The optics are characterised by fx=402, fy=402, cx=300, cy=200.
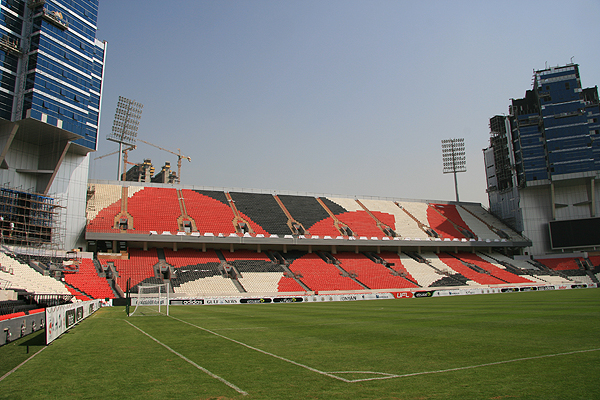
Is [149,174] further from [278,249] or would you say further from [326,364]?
[326,364]

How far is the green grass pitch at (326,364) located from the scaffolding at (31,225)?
101 ft

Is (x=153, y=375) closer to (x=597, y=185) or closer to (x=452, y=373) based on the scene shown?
(x=452, y=373)

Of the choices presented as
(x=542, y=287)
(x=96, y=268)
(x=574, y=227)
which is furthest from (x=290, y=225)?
(x=574, y=227)

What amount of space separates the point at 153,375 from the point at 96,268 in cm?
4073

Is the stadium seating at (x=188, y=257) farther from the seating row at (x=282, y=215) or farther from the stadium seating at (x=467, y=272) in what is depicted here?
the stadium seating at (x=467, y=272)

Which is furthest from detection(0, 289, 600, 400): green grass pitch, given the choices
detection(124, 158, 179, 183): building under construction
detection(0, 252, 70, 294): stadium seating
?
detection(124, 158, 179, 183): building under construction

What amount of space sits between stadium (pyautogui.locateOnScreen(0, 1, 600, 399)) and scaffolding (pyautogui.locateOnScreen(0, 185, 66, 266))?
0.21 m

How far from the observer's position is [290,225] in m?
59.7

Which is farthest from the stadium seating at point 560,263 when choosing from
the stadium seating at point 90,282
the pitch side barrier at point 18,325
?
the pitch side barrier at point 18,325

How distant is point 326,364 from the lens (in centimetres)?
929

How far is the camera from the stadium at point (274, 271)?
8.56 m

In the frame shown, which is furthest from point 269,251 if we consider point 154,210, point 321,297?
point 321,297

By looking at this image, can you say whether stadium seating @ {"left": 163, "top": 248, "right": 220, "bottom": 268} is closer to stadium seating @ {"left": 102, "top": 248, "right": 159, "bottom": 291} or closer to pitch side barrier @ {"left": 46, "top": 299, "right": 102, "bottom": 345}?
stadium seating @ {"left": 102, "top": 248, "right": 159, "bottom": 291}

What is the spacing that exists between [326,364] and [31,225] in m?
43.6
